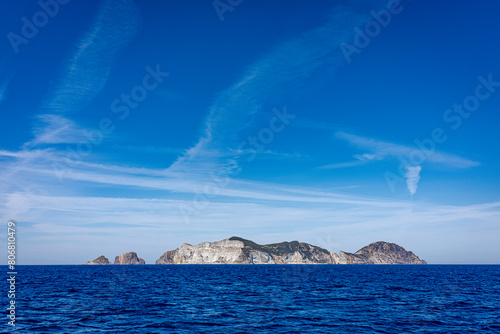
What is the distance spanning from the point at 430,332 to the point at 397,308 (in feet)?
42.5

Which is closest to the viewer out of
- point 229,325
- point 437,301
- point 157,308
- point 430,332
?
point 430,332

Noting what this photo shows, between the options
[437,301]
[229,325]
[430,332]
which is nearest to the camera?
[430,332]

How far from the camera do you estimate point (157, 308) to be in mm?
42531

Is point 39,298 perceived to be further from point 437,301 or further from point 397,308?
point 437,301

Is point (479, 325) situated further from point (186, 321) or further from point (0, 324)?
point (0, 324)

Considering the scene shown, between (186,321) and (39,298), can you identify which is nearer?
(186,321)

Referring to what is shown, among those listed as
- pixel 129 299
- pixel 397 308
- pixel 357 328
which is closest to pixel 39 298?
pixel 129 299

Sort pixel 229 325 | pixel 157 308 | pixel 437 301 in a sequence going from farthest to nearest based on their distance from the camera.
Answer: pixel 437 301
pixel 157 308
pixel 229 325

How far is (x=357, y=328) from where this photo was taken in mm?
32219

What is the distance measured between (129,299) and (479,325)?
161 feet

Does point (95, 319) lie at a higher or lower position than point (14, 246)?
lower

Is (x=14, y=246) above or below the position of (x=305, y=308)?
above

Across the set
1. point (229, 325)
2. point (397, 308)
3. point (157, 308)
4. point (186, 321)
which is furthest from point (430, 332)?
point (157, 308)

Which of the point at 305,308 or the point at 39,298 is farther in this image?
the point at 39,298
